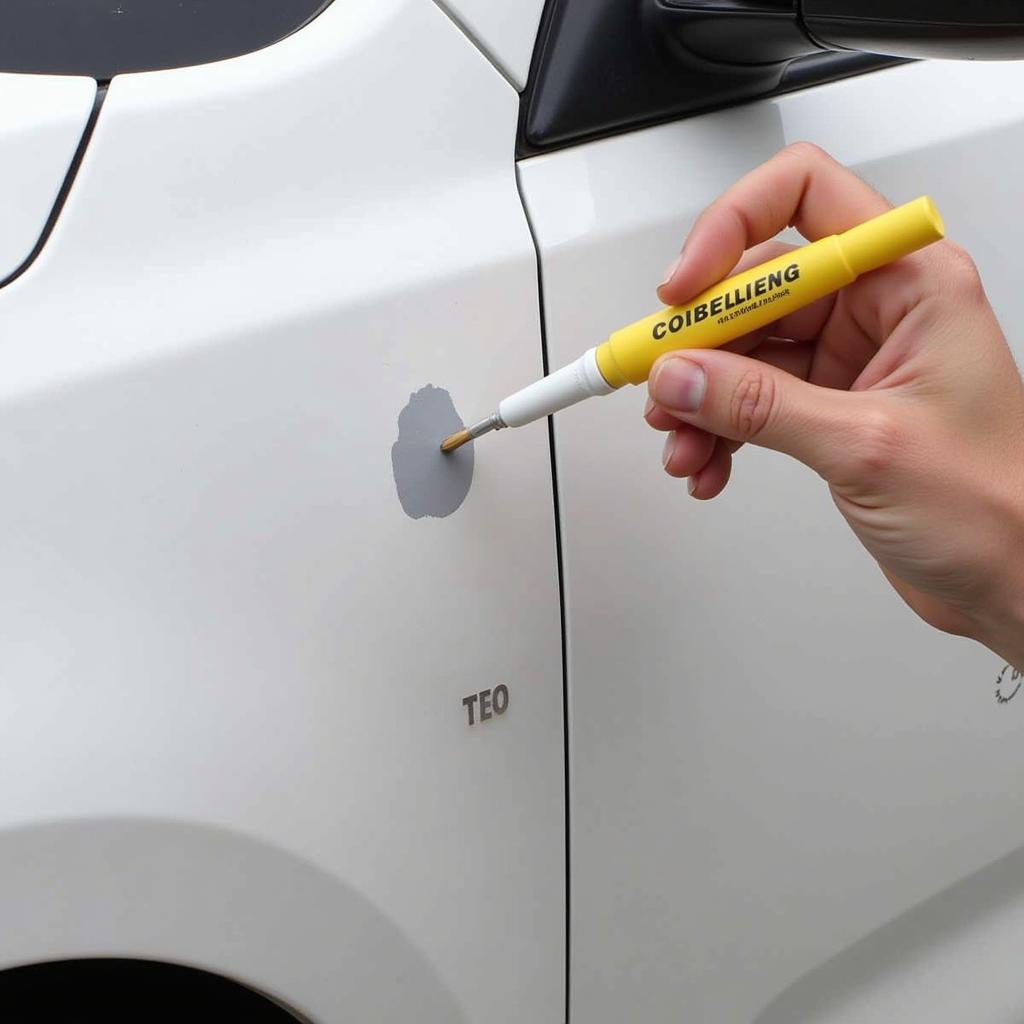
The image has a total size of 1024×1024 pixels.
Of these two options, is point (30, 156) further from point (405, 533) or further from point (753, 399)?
point (753, 399)

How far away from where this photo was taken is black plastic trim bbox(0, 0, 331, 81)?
80cm

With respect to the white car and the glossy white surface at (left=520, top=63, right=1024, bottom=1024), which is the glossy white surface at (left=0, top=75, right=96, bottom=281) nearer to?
the white car

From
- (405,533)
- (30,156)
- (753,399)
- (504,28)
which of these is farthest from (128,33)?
(753,399)

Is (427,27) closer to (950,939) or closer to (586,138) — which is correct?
(586,138)

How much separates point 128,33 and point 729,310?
0.44 meters

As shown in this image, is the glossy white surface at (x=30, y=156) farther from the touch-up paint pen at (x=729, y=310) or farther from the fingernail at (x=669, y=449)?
the fingernail at (x=669, y=449)

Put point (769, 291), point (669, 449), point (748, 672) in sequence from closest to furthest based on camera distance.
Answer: point (769, 291) < point (669, 449) < point (748, 672)

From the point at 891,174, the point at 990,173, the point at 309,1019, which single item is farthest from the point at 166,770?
the point at 990,173

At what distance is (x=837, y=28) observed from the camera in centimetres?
82

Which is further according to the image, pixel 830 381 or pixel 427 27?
pixel 830 381

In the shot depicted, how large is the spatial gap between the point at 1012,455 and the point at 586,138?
1.28ft

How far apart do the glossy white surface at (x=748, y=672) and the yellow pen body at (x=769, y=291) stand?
0.11 m

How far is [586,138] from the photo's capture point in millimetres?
928

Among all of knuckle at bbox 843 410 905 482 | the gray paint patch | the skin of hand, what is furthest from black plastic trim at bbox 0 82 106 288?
knuckle at bbox 843 410 905 482
